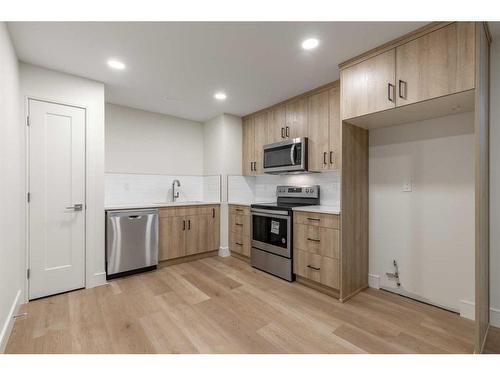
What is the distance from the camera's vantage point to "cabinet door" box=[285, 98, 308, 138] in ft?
10.4

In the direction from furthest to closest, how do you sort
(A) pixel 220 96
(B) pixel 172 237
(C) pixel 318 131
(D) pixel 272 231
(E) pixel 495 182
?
(B) pixel 172 237 < (A) pixel 220 96 < (D) pixel 272 231 < (C) pixel 318 131 < (E) pixel 495 182

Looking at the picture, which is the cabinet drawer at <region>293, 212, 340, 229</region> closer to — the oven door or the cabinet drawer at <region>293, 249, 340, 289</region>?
the oven door

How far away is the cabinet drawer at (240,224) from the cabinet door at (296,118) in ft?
4.69

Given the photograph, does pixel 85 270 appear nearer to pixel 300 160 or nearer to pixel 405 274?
pixel 300 160

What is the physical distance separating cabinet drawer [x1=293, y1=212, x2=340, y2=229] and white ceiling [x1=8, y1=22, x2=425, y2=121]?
5.09 feet

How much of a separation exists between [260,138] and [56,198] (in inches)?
108

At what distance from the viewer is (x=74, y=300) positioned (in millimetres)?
2408

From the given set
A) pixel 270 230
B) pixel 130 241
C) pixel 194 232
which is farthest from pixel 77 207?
pixel 270 230

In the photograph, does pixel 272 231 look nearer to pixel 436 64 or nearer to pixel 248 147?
pixel 248 147

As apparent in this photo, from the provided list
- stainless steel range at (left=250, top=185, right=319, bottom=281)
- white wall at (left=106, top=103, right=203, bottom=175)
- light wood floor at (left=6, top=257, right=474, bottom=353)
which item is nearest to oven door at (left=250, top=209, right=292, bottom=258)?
stainless steel range at (left=250, top=185, right=319, bottom=281)

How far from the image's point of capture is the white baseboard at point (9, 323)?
1638mm

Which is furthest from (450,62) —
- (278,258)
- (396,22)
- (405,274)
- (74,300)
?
(74,300)

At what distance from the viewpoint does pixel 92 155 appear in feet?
8.90
